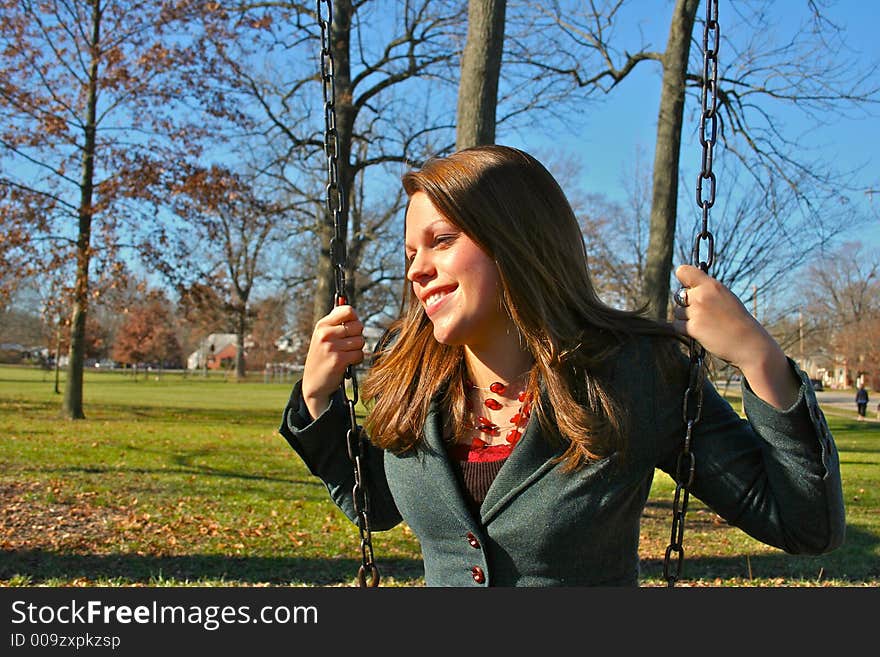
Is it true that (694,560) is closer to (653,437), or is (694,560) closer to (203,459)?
(653,437)

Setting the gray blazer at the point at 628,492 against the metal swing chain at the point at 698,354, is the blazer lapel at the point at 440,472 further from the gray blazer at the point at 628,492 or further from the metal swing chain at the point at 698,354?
the metal swing chain at the point at 698,354

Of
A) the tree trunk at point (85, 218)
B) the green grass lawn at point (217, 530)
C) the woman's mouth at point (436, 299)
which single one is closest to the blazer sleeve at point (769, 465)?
the woman's mouth at point (436, 299)

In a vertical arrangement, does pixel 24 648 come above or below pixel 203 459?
above

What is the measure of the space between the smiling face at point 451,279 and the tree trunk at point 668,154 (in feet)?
21.6

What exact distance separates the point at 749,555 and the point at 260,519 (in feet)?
15.6

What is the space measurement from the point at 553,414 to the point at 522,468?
145 millimetres

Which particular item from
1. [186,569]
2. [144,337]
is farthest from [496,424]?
[144,337]

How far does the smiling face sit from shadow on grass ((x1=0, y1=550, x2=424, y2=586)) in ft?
13.9

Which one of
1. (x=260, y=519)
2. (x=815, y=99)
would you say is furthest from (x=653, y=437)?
(x=815, y=99)

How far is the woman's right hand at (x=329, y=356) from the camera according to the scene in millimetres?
2000

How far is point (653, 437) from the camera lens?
1.72 metres

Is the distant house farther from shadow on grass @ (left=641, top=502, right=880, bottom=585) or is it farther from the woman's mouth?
the woman's mouth

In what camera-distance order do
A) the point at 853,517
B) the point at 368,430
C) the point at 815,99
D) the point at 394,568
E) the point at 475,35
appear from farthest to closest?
the point at 815,99, the point at 853,517, the point at 394,568, the point at 475,35, the point at 368,430

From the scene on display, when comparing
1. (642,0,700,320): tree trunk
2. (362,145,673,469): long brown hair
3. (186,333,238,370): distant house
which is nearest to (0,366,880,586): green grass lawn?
(642,0,700,320): tree trunk
